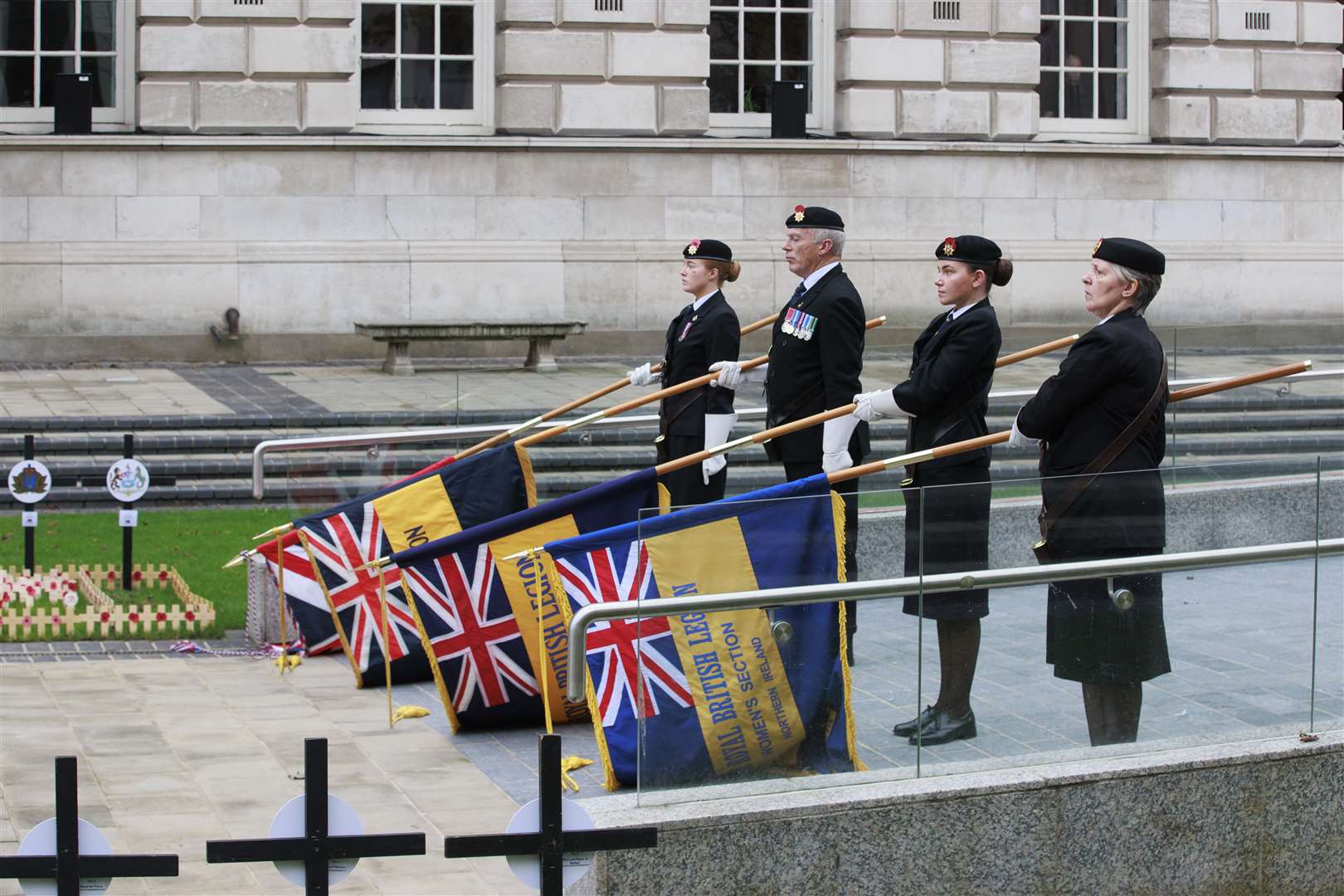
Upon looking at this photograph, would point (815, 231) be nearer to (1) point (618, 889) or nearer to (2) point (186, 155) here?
(1) point (618, 889)

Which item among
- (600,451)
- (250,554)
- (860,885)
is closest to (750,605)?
(860,885)

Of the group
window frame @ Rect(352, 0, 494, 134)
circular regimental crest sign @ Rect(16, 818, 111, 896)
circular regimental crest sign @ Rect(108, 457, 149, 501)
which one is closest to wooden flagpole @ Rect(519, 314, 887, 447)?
circular regimental crest sign @ Rect(108, 457, 149, 501)

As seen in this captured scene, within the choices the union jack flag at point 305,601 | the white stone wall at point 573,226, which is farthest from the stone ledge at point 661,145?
the union jack flag at point 305,601

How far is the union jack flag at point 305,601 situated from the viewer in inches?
364

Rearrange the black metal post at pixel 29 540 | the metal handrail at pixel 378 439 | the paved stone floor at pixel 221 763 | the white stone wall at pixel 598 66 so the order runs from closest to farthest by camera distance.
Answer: the paved stone floor at pixel 221 763
the metal handrail at pixel 378 439
the black metal post at pixel 29 540
the white stone wall at pixel 598 66

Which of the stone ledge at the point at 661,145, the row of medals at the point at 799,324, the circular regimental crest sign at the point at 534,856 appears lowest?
the circular regimental crest sign at the point at 534,856

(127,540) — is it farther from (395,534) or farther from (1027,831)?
(1027,831)

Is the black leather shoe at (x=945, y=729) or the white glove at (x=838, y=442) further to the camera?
the white glove at (x=838, y=442)

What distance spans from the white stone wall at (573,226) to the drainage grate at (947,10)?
4.68 feet

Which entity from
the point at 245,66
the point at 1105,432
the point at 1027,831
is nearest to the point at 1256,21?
the point at 245,66

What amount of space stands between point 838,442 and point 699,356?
1.39 meters

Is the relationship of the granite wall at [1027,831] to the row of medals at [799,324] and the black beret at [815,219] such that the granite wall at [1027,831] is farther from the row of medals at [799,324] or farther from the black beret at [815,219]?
the black beret at [815,219]

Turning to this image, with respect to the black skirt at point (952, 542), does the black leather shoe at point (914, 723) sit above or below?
below

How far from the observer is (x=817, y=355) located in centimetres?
844
